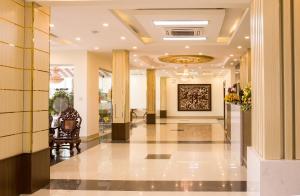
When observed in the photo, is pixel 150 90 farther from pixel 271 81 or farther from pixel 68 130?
pixel 271 81

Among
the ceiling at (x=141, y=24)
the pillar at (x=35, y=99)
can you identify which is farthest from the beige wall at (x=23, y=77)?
the ceiling at (x=141, y=24)

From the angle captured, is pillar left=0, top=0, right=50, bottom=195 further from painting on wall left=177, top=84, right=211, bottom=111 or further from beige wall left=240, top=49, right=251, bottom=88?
painting on wall left=177, top=84, right=211, bottom=111

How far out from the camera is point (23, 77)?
5660 millimetres

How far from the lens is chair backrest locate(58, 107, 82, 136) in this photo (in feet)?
32.4

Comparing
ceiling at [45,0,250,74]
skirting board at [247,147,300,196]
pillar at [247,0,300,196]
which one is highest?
ceiling at [45,0,250,74]

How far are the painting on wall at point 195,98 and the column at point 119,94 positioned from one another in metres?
16.6

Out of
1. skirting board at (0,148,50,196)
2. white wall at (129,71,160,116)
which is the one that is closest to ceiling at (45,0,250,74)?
skirting board at (0,148,50,196)

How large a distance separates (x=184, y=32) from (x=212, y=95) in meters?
19.3

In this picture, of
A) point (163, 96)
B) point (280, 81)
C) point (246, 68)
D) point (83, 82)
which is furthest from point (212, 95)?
point (280, 81)

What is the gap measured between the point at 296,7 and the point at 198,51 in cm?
962

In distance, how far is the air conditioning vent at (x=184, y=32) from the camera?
30.7 feet

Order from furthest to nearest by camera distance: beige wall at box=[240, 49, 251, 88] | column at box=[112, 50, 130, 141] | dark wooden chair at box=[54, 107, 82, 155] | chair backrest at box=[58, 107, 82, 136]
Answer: beige wall at box=[240, 49, 251, 88]
column at box=[112, 50, 130, 141]
chair backrest at box=[58, 107, 82, 136]
dark wooden chair at box=[54, 107, 82, 155]

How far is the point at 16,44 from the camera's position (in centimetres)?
546

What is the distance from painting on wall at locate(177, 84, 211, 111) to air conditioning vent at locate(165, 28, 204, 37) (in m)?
18.7
